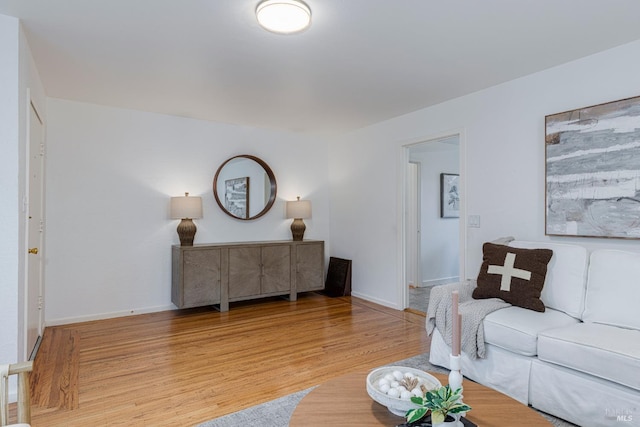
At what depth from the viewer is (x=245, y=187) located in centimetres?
482

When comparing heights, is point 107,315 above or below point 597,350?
below

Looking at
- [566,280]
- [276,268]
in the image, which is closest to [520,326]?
[566,280]

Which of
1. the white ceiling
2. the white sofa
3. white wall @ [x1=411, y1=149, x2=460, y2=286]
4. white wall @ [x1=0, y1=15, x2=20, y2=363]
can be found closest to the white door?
white wall @ [x1=0, y1=15, x2=20, y2=363]

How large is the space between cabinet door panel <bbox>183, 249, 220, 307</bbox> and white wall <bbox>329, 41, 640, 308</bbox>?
1.86 m

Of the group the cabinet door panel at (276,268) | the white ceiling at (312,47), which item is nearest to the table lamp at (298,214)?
the cabinet door panel at (276,268)

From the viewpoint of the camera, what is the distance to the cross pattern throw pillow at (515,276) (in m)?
2.48

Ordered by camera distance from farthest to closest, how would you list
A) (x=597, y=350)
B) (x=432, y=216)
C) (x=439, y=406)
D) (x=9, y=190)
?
(x=432, y=216) < (x=9, y=190) < (x=597, y=350) < (x=439, y=406)

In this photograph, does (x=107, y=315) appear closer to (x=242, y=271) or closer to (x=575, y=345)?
(x=242, y=271)

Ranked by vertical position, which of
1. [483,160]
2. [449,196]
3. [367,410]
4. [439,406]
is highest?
[483,160]

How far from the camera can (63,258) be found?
372 cm

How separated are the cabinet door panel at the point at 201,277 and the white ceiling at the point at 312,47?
1.63 m

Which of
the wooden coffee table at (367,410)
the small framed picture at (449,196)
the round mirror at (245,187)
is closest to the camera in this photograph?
the wooden coffee table at (367,410)

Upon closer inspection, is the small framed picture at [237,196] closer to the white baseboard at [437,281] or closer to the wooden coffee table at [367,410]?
the white baseboard at [437,281]

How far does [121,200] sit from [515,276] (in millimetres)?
3826
